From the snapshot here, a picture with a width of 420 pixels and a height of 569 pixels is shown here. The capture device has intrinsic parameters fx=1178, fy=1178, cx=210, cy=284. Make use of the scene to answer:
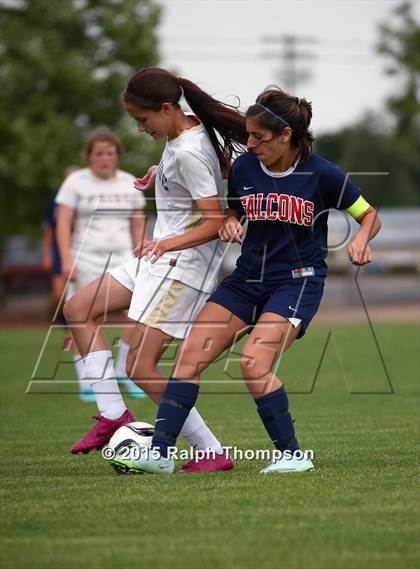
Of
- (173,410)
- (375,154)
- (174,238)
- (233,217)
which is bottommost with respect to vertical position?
(375,154)

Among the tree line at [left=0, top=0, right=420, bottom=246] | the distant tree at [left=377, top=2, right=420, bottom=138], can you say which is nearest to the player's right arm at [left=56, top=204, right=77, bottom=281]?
the tree line at [left=0, top=0, right=420, bottom=246]

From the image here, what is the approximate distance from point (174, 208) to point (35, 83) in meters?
21.3

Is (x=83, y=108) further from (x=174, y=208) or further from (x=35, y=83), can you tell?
(x=174, y=208)

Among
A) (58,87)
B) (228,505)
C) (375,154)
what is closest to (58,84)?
(58,87)

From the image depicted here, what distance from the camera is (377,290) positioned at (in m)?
32.8

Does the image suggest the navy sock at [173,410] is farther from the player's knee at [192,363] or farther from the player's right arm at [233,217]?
the player's right arm at [233,217]

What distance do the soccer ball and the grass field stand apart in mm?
137

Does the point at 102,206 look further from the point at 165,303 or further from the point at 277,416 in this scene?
the point at 277,416

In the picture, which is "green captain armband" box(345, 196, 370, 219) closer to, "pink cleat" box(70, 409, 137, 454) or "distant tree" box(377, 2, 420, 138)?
"pink cleat" box(70, 409, 137, 454)

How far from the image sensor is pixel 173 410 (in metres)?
5.88

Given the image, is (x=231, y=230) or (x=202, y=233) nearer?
(x=231, y=230)

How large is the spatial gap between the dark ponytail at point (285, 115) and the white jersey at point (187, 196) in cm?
32

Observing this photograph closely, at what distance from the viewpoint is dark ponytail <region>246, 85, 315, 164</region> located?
583cm

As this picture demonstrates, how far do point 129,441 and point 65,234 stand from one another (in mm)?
4456
